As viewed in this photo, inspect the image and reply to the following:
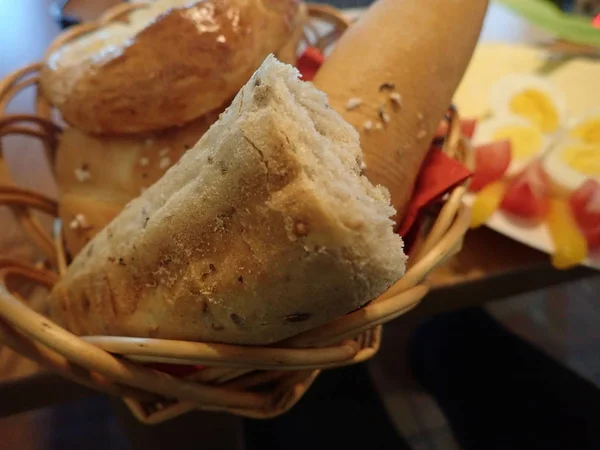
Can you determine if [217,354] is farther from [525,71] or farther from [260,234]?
[525,71]

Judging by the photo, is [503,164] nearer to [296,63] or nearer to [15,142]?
[296,63]

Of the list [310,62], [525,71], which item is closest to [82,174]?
[310,62]

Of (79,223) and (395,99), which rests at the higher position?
(395,99)

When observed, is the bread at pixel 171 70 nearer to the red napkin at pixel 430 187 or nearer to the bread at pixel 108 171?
the bread at pixel 108 171

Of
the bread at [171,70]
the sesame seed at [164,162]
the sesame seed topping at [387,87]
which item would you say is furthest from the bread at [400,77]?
the sesame seed at [164,162]

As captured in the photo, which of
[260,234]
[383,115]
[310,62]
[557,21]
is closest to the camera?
[260,234]

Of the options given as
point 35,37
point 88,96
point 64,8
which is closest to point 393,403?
point 88,96
